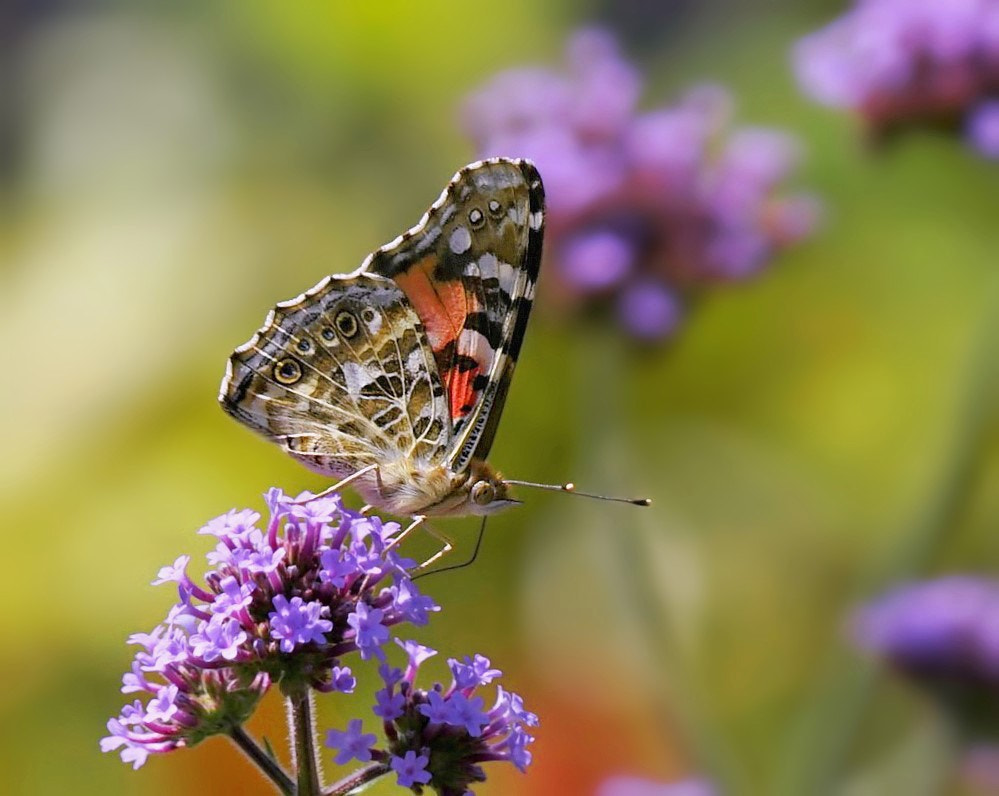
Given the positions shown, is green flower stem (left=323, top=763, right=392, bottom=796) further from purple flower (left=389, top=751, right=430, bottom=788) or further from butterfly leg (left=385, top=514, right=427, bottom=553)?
butterfly leg (left=385, top=514, right=427, bottom=553)

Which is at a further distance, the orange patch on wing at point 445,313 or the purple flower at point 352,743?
the orange patch on wing at point 445,313

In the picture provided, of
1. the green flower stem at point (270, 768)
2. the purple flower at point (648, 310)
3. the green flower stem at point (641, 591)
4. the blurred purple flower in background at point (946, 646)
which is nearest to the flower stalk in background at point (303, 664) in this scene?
the green flower stem at point (270, 768)

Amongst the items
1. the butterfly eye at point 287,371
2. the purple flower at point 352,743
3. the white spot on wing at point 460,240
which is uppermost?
the white spot on wing at point 460,240

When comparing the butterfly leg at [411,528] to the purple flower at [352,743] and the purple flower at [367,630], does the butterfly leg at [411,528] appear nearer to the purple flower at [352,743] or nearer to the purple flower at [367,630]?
the purple flower at [367,630]

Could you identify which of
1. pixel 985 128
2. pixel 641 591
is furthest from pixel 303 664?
pixel 985 128

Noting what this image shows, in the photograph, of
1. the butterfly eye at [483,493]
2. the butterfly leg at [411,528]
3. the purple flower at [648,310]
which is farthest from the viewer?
the purple flower at [648,310]

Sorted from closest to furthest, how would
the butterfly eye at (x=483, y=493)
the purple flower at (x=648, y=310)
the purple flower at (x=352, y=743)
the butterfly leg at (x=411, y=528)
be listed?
1. the purple flower at (x=352, y=743)
2. the butterfly leg at (x=411, y=528)
3. the butterfly eye at (x=483, y=493)
4. the purple flower at (x=648, y=310)
